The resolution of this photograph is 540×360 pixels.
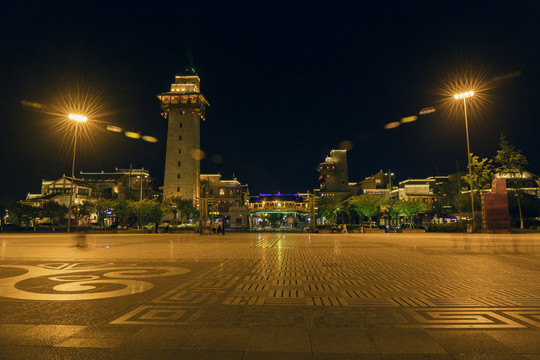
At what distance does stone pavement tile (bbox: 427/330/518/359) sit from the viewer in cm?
379

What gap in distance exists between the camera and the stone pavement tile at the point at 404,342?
3.88 metres

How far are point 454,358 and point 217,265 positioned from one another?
9.30 m

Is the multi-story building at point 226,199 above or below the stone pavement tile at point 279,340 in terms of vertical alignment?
above

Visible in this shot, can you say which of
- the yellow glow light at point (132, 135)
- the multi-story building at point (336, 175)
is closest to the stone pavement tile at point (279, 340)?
the multi-story building at point (336, 175)

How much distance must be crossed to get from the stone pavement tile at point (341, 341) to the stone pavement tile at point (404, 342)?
0.13m

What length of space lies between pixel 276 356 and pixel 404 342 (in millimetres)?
1771

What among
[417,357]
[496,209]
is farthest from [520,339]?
[496,209]

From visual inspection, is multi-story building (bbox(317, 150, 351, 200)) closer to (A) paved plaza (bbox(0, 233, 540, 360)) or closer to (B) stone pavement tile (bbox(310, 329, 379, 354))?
(A) paved plaza (bbox(0, 233, 540, 360))

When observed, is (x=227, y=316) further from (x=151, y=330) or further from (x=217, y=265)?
(x=217, y=265)

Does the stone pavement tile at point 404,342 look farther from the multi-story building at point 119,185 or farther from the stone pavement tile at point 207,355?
the multi-story building at point 119,185

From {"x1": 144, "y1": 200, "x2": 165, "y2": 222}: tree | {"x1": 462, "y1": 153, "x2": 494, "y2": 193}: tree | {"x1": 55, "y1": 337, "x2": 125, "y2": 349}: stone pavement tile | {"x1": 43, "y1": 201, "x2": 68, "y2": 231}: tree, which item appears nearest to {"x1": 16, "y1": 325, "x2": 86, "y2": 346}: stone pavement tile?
{"x1": 55, "y1": 337, "x2": 125, "y2": 349}: stone pavement tile

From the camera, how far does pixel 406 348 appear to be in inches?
156

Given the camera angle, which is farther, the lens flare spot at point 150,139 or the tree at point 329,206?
the lens flare spot at point 150,139

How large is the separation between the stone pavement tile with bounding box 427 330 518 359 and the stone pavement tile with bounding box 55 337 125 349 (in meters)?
4.24
